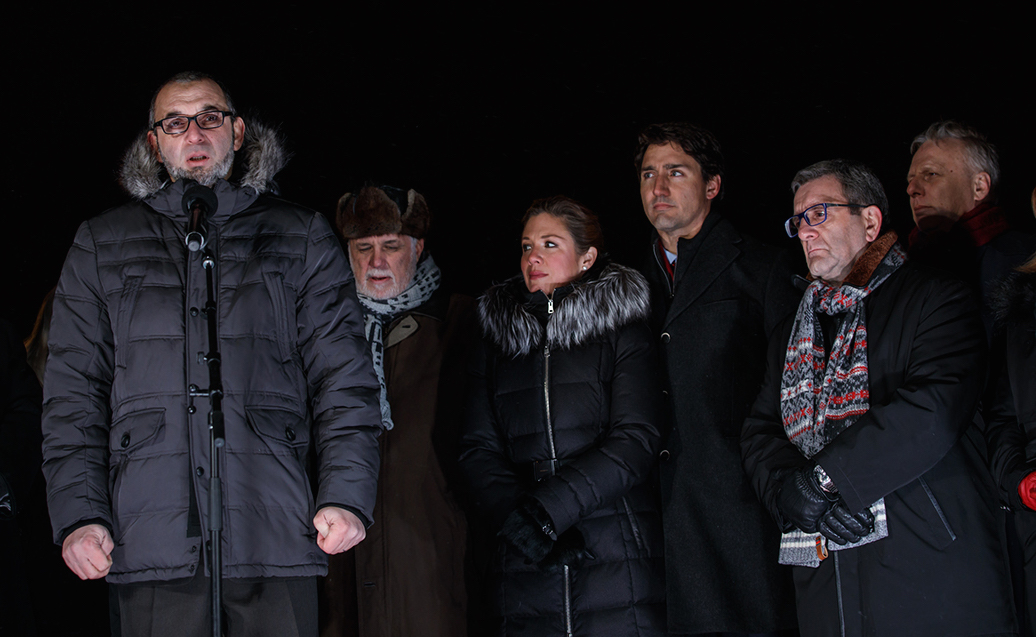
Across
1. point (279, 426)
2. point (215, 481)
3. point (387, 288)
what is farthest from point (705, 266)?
point (215, 481)

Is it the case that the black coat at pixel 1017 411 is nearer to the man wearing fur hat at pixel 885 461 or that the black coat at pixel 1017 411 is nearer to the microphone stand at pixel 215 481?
the man wearing fur hat at pixel 885 461

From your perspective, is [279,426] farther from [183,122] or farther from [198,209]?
[183,122]

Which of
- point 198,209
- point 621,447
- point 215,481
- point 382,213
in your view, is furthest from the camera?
point 382,213

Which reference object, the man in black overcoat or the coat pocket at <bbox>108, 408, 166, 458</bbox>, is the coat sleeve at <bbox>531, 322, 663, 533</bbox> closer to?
the man in black overcoat

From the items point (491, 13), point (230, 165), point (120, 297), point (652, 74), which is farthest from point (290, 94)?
point (120, 297)

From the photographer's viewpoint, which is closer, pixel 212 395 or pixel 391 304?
pixel 212 395

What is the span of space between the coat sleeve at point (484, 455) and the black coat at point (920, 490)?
0.76 m

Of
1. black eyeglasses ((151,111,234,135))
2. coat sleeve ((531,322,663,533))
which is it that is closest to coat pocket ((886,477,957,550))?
coat sleeve ((531,322,663,533))

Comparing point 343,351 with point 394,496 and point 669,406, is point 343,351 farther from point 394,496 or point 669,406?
point 669,406

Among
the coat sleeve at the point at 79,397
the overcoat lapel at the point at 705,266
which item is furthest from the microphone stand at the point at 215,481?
the overcoat lapel at the point at 705,266

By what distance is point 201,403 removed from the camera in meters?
2.03

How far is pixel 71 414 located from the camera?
206cm

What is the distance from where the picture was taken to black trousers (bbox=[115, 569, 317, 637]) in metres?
1.98

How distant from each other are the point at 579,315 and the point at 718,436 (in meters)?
0.54
